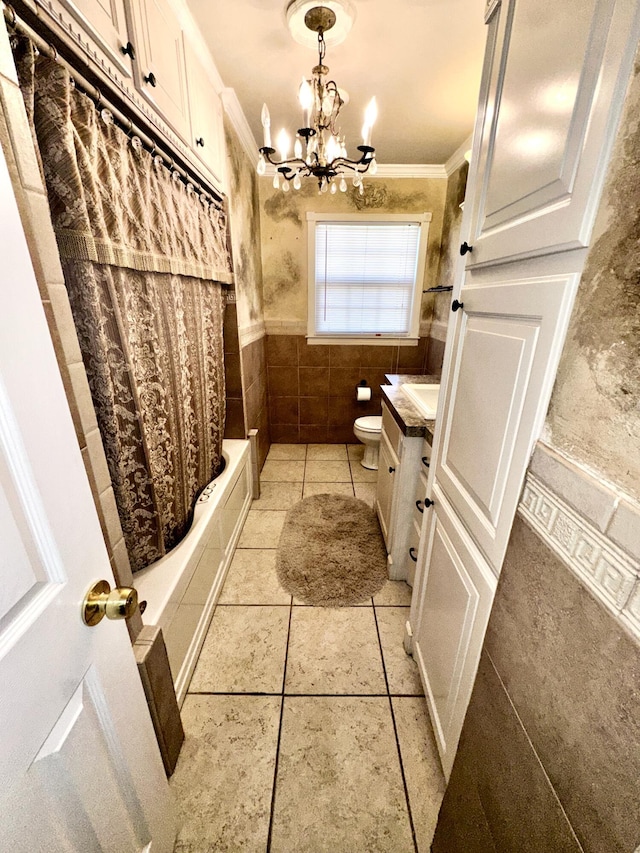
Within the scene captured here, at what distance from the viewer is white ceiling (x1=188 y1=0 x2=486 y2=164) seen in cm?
132

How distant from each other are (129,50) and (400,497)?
1913 millimetres

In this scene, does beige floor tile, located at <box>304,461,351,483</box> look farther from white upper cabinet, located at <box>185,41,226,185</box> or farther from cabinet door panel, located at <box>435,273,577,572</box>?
white upper cabinet, located at <box>185,41,226,185</box>

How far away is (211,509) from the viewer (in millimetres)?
1672

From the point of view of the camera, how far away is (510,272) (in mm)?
744

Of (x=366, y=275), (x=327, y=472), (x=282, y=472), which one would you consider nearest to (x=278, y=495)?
(x=282, y=472)

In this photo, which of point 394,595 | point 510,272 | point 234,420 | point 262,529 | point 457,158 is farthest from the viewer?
point 457,158

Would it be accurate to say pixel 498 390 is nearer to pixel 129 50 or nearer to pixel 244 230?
pixel 129 50

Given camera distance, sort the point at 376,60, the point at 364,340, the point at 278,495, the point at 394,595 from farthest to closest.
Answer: the point at 364,340
the point at 278,495
the point at 394,595
the point at 376,60

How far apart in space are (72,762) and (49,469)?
18.1 inches

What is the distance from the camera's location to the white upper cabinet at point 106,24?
2.73 ft

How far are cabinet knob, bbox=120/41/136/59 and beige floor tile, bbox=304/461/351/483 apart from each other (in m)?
2.50

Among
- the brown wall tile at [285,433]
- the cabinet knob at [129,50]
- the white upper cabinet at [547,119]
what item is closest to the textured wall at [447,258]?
the brown wall tile at [285,433]

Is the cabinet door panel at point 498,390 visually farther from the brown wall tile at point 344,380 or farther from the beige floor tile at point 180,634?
the brown wall tile at point 344,380

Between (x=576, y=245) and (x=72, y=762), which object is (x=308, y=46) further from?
(x=72, y=762)
